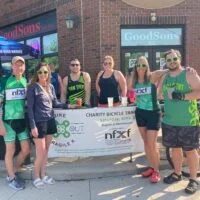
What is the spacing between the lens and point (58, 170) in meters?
5.95

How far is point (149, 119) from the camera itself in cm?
550

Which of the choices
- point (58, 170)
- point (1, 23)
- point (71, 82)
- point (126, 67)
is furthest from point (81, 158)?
point (1, 23)

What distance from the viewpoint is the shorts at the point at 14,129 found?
537 centimetres

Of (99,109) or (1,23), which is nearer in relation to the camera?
(99,109)

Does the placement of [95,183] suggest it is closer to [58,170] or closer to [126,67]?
[58,170]

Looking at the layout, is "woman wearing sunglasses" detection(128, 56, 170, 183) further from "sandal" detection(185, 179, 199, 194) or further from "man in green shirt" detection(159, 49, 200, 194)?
"sandal" detection(185, 179, 199, 194)

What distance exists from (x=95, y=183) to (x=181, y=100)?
1.78 m

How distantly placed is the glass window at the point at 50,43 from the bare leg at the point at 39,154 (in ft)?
21.7

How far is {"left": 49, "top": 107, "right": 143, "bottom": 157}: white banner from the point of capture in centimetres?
598

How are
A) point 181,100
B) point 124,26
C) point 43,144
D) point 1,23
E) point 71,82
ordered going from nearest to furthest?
point 181,100 < point 43,144 < point 71,82 < point 124,26 < point 1,23

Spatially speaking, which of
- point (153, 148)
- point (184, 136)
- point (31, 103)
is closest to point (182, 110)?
point (184, 136)

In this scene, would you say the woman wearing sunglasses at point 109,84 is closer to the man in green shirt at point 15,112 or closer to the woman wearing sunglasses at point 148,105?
the woman wearing sunglasses at point 148,105

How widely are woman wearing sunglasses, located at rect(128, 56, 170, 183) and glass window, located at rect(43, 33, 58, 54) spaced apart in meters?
6.48

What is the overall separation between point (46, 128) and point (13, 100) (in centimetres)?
61
